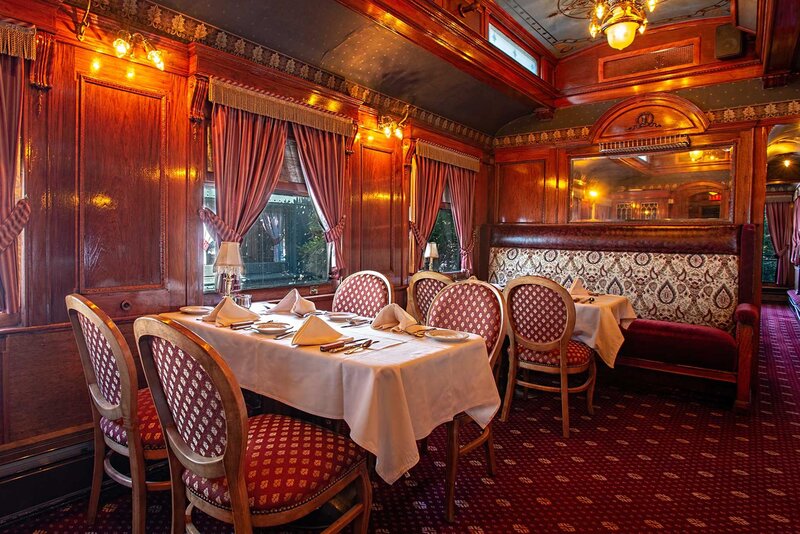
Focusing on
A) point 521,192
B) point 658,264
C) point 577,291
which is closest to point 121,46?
point 577,291

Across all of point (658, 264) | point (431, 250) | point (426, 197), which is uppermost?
point (426, 197)

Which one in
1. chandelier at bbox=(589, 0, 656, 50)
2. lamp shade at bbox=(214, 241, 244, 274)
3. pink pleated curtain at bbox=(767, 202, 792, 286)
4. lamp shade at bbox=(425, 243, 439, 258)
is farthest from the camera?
pink pleated curtain at bbox=(767, 202, 792, 286)

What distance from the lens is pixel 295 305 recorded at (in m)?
3.29

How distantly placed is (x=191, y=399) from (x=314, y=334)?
0.83 meters

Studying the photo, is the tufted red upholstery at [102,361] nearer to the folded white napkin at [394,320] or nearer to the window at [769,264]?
the folded white napkin at [394,320]

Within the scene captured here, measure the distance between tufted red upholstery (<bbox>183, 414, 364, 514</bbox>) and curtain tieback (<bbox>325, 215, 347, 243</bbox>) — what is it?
2601 millimetres

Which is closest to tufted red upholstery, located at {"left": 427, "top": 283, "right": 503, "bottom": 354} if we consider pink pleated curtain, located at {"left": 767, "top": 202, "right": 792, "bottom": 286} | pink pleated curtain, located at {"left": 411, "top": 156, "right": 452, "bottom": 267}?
pink pleated curtain, located at {"left": 411, "top": 156, "right": 452, "bottom": 267}

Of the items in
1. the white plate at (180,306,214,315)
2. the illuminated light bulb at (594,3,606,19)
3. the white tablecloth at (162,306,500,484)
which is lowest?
the white tablecloth at (162,306,500,484)

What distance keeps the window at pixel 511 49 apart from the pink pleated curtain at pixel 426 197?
1.37 m

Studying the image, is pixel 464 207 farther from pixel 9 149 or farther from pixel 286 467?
pixel 286 467

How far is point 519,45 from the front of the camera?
17.9 ft

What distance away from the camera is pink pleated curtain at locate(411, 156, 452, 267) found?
5617mm

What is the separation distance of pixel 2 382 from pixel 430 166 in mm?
4328

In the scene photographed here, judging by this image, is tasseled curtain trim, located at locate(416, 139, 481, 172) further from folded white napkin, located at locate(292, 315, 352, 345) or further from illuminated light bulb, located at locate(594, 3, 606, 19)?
folded white napkin, located at locate(292, 315, 352, 345)
